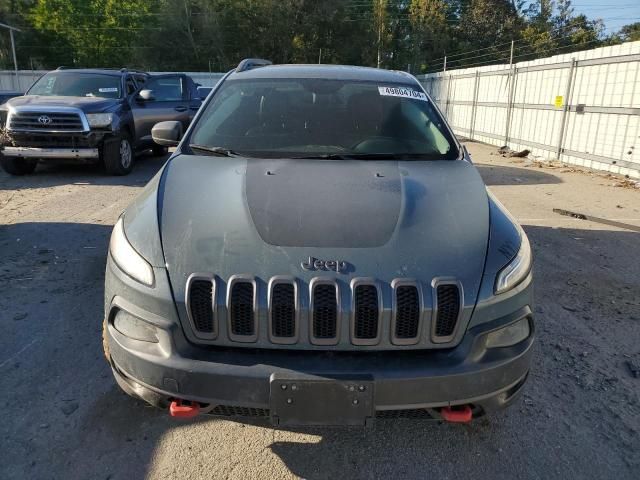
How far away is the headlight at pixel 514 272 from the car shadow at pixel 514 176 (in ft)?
23.5

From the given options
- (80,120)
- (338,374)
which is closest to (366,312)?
(338,374)

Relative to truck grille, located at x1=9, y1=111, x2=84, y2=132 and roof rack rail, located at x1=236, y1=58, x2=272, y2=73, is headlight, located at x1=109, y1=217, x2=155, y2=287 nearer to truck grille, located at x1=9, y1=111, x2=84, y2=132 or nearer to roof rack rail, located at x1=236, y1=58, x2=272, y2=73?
roof rack rail, located at x1=236, y1=58, x2=272, y2=73

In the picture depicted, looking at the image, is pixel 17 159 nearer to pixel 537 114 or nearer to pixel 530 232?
pixel 530 232

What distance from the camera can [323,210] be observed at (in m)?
2.32

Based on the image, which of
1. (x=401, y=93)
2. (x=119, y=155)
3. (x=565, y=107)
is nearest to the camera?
(x=401, y=93)

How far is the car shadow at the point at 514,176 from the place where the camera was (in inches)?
365

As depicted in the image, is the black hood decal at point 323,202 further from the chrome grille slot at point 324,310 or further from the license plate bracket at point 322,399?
the license plate bracket at point 322,399

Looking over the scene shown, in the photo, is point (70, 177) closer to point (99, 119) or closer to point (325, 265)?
point (99, 119)

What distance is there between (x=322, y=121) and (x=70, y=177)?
23.7ft

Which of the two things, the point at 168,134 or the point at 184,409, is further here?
the point at 168,134

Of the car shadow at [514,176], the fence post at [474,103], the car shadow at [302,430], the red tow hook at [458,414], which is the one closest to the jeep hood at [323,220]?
the red tow hook at [458,414]

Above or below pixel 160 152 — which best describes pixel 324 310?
above

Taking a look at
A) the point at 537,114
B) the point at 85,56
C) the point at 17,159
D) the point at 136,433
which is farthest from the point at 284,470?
the point at 85,56

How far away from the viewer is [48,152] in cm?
826
